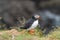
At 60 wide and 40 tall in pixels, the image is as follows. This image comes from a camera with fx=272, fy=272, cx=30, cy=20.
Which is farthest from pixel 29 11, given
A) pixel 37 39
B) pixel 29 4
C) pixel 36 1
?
pixel 37 39

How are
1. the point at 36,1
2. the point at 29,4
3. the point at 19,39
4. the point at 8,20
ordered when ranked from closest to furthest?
the point at 19,39, the point at 8,20, the point at 29,4, the point at 36,1

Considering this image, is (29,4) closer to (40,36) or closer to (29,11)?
(29,11)

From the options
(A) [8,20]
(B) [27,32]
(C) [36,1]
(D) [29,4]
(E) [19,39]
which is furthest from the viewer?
(C) [36,1]

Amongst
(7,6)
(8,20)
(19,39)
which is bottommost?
(19,39)

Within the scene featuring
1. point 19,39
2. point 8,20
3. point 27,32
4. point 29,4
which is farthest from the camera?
point 29,4

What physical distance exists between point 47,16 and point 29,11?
3.22 ft

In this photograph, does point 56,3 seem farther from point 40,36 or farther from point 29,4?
point 40,36

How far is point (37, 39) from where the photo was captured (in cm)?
685

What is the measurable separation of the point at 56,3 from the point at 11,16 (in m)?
2.80

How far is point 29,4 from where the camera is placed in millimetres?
14438

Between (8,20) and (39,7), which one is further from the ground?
(39,7)

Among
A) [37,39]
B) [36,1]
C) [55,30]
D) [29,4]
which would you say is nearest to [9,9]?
[29,4]

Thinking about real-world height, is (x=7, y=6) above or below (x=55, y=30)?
above

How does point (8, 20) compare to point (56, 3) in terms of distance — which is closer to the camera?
point (8, 20)
